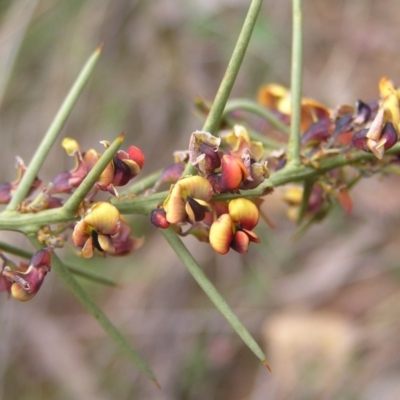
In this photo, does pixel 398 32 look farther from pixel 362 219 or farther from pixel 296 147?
pixel 296 147

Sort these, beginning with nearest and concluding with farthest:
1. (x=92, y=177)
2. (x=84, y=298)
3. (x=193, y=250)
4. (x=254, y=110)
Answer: (x=92, y=177) < (x=84, y=298) < (x=254, y=110) < (x=193, y=250)

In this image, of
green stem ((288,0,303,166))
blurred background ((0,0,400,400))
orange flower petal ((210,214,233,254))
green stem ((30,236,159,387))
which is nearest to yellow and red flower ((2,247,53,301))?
green stem ((30,236,159,387))

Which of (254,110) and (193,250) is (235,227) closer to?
(254,110)

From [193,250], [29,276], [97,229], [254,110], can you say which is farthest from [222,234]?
[193,250]

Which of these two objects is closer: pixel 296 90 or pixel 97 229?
pixel 97 229

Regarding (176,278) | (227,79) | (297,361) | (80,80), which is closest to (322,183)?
(227,79)

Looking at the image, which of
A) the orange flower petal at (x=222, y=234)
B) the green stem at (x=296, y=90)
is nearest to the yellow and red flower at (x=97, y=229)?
the orange flower petal at (x=222, y=234)
